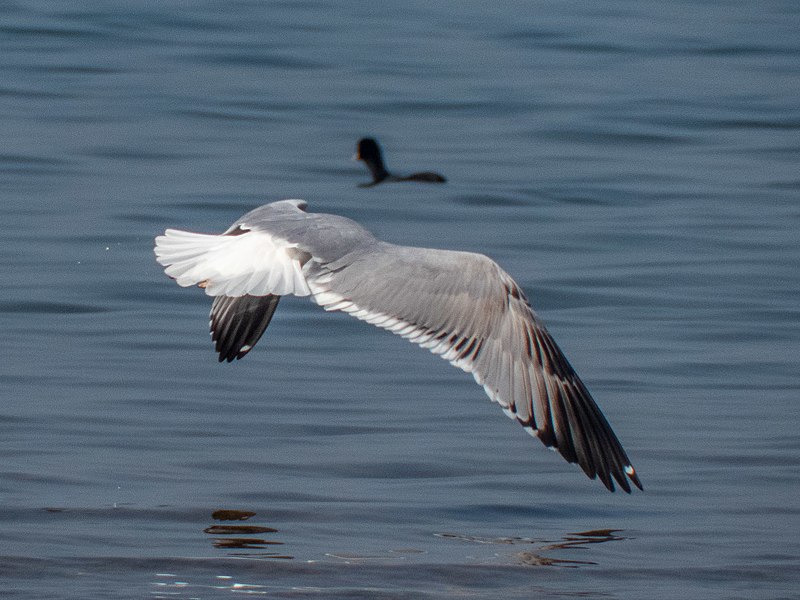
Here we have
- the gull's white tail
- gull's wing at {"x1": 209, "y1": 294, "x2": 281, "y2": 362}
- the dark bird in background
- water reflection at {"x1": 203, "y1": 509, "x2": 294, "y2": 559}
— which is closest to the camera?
water reflection at {"x1": 203, "y1": 509, "x2": 294, "y2": 559}

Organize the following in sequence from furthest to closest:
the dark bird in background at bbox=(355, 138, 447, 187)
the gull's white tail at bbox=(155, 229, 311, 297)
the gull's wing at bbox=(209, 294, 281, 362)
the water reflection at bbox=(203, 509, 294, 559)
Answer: the dark bird in background at bbox=(355, 138, 447, 187), the gull's wing at bbox=(209, 294, 281, 362), the gull's white tail at bbox=(155, 229, 311, 297), the water reflection at bbox=(203, 509, 294, 559)

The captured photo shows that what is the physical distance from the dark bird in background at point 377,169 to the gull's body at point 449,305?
6578mm

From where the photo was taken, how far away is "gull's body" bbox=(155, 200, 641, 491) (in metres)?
5.45

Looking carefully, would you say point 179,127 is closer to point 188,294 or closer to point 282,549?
point 188,294

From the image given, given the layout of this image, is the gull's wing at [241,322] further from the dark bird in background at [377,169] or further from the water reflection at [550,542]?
the dark bird in background at [377,169]

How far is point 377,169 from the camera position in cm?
1230

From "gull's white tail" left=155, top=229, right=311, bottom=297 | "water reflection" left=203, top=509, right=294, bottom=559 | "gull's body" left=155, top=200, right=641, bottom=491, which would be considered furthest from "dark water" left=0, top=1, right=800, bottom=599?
"gull's white tail" left=155, top=229, right=311, bottom=297

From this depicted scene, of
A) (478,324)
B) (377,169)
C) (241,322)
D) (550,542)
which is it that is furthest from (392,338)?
(377,169)

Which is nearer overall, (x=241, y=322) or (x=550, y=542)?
(x=550, y=542)

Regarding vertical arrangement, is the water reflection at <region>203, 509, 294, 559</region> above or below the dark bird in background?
below

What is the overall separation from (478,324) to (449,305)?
0.12 metres

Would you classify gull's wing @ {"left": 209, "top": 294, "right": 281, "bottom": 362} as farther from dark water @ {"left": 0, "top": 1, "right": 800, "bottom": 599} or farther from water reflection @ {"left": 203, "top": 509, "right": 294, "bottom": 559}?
water reflection @ {"left": 203, "top": 509, "right": 294, "bottom": 559}

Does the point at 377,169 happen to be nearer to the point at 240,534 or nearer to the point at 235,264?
the point at 235,264

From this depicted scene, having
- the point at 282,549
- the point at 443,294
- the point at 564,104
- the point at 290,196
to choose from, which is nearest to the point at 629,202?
the point at 290,196
